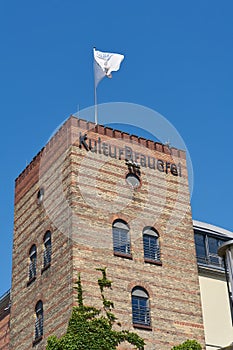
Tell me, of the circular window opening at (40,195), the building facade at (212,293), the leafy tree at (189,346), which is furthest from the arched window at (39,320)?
the building facade at (212,293)

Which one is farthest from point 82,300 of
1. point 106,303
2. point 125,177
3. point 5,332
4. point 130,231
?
point 5,332

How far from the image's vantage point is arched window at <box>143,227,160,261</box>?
98.1ft

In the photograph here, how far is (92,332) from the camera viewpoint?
26516 millimetres

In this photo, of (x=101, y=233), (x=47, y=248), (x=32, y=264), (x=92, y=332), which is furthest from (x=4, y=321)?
(x=92, y=332)

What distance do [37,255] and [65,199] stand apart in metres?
3.34

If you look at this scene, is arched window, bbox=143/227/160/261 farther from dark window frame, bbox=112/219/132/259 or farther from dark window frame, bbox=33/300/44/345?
dark window frame, bbox=33/300/44/345

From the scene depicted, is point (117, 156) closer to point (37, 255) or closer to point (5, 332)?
point (37, 255)

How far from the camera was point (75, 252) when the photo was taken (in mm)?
27578

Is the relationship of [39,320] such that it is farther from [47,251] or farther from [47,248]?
[47,248]

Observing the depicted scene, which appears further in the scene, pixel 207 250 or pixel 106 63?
pixel 207 250

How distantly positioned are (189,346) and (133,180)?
779 centimetres

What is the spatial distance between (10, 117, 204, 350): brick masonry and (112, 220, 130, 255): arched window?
25 centimetres

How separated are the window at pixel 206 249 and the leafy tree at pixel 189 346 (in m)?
5.45

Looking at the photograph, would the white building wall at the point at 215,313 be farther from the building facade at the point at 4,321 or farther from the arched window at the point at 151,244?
the building facade at the point at 4,321
